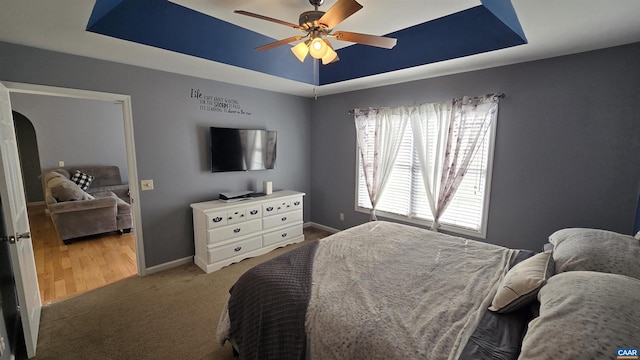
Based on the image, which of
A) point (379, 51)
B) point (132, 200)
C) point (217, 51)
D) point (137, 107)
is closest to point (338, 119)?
point (379, 51)

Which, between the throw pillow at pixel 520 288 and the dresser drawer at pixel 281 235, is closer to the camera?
the throw pillow at pixel 520 288

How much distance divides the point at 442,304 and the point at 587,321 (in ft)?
1.83

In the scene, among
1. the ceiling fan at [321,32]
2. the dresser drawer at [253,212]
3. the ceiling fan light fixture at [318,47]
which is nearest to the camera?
the ceiling fan at [321,32]

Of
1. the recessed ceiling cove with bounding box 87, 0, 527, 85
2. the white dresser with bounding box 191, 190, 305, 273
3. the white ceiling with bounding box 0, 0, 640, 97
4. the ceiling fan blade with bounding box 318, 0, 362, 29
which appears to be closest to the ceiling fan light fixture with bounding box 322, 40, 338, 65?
the ceiling fan blade with bounding box 318, 0, 362, 29

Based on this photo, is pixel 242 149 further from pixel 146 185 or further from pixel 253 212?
pixel 146 185

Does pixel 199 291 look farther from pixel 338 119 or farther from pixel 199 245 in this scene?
pixel 338 119

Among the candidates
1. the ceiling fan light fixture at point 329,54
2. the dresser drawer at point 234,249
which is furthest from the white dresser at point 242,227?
the ceiling fan light fixture at point 329,54

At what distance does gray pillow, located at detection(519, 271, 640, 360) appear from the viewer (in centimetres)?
76

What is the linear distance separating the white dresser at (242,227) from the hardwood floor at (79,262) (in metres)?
0.88

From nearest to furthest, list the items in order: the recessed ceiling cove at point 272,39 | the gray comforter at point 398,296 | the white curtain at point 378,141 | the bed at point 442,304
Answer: the bed at point 442,304
the gray comforter at point 398,296
the recessed ceiling cove at point 272,39
the white curtain at point 378,141

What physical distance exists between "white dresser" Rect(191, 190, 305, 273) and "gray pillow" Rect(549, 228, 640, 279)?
2.89 m

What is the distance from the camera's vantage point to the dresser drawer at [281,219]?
3498 millimetres

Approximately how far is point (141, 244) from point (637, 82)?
4.88 meters

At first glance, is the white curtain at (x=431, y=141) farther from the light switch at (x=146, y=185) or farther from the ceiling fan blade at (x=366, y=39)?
the light switch at (x=146, y=185)
